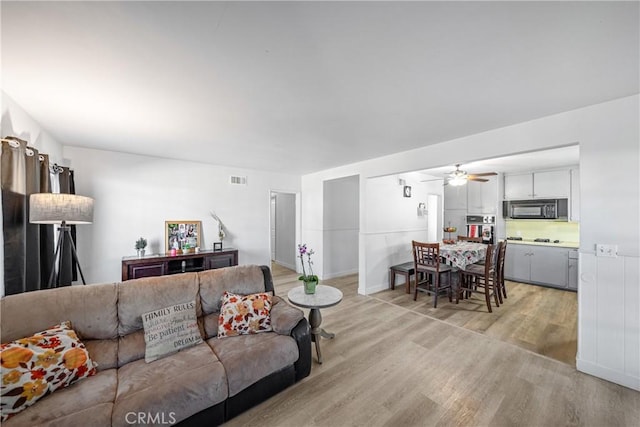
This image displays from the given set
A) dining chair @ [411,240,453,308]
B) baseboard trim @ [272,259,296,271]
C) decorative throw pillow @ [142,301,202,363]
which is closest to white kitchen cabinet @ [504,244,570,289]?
dining chair @ [411,240,453,308]

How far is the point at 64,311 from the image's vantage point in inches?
67.6

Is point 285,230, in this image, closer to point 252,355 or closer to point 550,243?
point 252,355

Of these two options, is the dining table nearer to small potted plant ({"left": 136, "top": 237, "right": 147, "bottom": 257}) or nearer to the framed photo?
the framed photo

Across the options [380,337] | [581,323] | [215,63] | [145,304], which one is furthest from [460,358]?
[215,63]

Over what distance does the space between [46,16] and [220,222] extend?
3803 mm

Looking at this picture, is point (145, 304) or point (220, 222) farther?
point (220, 222)

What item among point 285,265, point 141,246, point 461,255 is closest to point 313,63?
point 461,255

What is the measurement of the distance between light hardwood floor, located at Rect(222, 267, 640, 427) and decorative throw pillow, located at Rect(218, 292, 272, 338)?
0.54 metres

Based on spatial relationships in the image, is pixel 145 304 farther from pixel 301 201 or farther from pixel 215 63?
pixel 301 201

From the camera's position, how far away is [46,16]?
122 cm

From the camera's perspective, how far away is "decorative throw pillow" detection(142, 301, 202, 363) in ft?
5.87

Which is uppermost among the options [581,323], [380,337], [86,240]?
[86,240]

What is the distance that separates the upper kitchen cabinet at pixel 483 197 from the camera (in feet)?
17.8

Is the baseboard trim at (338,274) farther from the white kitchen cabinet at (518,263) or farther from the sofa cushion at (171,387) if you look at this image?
the sofa cushion at (171,387)
